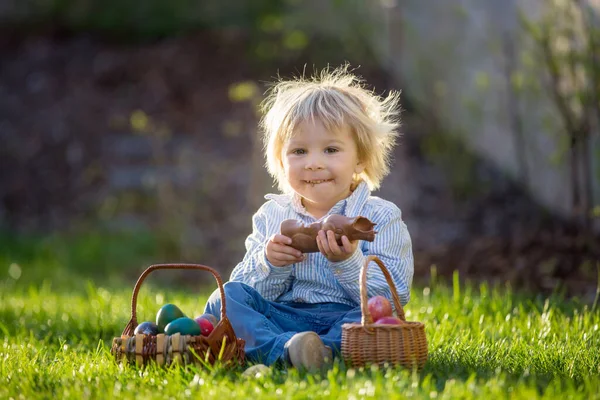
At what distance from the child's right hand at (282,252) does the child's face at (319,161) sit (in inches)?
13.8

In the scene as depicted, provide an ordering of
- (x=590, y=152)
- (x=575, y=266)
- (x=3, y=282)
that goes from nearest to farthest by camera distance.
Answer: (x=575, y=266), (x=590, y=152), (x=3, y=282)

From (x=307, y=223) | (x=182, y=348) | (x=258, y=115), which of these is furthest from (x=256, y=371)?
(x=258, y=115)

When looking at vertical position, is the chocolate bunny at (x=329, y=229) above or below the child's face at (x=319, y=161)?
below

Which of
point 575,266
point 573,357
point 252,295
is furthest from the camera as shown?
point 575,266

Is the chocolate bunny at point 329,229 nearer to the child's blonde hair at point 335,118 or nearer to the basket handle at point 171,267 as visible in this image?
the basket handle at point 171,267

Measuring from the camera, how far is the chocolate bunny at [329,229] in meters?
Answer: 2.85

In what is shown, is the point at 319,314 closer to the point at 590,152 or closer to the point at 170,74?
the point at 590,152

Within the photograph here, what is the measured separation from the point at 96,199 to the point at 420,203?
11.0ft

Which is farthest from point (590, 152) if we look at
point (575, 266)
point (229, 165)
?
point (229, 165)

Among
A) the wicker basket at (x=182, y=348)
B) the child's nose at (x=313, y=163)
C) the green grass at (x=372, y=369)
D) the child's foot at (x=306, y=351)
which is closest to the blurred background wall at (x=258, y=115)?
the green grass at (x=372, y=369)

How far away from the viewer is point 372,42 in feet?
26.4

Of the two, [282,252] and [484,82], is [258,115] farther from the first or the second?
[282,252]

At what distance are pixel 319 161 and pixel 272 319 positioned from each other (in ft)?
2.10

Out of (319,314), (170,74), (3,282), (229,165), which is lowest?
(3,282)
